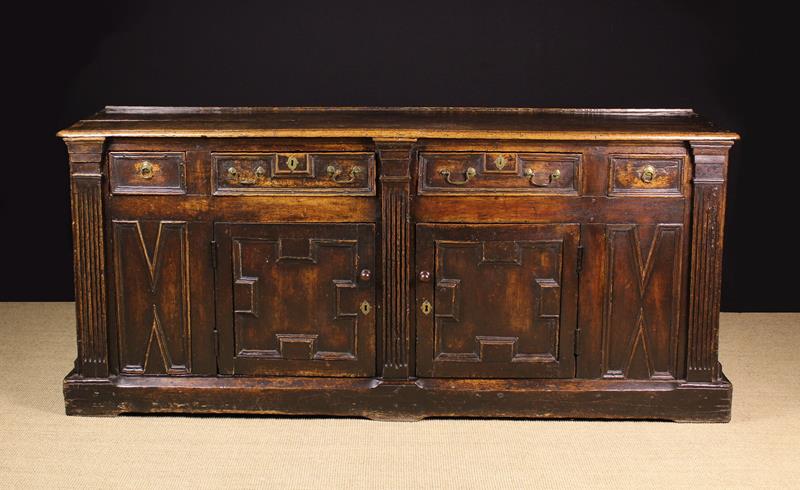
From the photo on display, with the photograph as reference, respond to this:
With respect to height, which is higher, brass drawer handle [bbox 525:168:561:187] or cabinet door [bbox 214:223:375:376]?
brass drawer handle [bbox 525:168:561:187]

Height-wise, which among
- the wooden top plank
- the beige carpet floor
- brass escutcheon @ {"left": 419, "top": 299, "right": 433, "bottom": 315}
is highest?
the wooden top plank

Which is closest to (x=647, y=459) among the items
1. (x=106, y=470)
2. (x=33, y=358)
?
(x=106, y=470)

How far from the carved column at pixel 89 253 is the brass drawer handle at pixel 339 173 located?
75 cm

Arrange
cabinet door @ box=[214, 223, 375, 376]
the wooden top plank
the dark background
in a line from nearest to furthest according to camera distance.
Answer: the wooden top plank
cabinet door @ box=[214, 223, 375, 376]
the dark background

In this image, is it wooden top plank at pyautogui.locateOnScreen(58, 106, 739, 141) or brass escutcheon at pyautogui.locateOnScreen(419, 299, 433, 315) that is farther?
brass escutcheon at pyautogui.locateOnScreen(419, 299, 433, 315)

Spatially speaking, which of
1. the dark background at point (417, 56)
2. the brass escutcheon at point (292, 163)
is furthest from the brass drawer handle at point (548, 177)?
the dark background at point (417, 56)

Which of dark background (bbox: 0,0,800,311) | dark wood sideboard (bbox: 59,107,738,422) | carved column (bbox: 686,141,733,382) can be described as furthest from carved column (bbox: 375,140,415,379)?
dark background (bbox: 0,0,800,311)

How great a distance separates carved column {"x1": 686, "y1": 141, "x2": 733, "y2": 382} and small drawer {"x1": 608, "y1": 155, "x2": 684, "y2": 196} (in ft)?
0.22

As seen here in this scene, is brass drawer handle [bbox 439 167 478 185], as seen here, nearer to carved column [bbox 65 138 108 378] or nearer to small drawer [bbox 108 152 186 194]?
small drawer [bbox 108 152 186 194]

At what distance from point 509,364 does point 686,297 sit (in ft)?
2.04

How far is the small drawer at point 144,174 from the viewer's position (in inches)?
181

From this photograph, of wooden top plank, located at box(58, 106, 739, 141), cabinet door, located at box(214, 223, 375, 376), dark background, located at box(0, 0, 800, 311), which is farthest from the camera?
dark background, located at box(0, 0, 800, 311)

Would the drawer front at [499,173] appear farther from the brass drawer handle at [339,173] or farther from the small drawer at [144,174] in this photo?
the small drawer at [144,174]

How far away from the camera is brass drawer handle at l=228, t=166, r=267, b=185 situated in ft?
15.1
